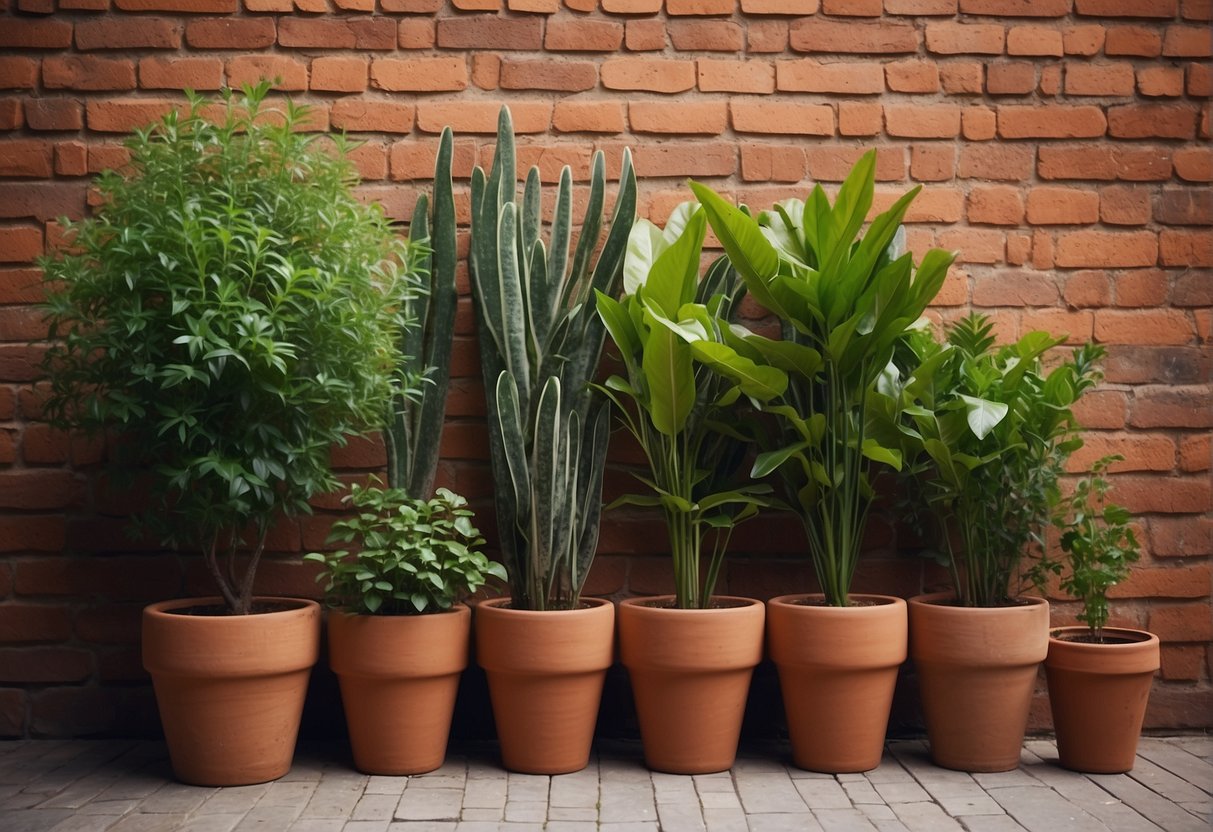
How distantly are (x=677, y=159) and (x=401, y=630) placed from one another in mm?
1430

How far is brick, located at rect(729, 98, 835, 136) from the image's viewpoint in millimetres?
2807

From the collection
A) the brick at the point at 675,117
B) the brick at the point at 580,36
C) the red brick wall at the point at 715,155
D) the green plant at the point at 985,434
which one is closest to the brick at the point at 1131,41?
the red brick wall at the point at 715,155

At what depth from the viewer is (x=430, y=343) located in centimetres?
267

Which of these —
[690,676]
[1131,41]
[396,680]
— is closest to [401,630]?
[396,680]

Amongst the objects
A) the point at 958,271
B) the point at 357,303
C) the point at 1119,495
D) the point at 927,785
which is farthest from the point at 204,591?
the point at 1119,495

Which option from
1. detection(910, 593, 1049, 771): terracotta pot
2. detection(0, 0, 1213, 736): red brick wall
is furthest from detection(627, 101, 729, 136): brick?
detection(910, 593, 1049, 771): terracotta pot

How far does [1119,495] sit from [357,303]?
6.77ft

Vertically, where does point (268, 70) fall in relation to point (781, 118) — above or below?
above

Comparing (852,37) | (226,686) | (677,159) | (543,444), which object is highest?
(852,37)

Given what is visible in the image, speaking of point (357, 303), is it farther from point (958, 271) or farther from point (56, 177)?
point (958, 271)

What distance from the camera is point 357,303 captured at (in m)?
2.33

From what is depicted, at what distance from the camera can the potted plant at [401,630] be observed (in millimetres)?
2332

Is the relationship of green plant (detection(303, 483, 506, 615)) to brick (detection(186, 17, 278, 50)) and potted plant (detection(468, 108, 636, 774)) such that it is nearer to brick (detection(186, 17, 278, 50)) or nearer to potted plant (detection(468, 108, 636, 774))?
potted plant (detection(468, 108, 636, 774))

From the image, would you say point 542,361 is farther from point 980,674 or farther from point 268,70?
point 980,674
